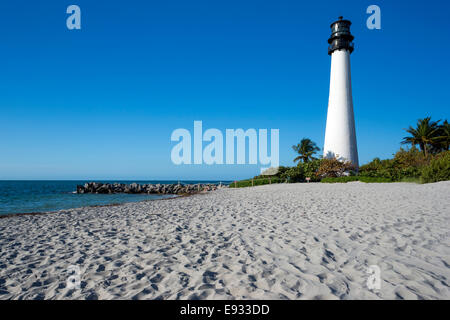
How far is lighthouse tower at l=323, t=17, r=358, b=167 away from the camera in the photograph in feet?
87.6

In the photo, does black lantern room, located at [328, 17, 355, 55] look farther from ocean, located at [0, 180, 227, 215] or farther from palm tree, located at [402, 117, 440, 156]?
ocean, located at [0, 180, 227, 215]

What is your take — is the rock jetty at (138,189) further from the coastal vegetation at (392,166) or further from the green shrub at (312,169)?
the green shrub at (312,169)

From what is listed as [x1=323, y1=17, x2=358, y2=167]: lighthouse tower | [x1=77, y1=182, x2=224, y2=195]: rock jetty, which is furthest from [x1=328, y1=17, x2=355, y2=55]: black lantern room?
[x1=77, y1=182, x2=224, y2=195]: rock jetty

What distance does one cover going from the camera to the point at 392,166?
894 inches

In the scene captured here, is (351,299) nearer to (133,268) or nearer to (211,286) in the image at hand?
(211,286)

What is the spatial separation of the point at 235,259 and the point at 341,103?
27.9 m

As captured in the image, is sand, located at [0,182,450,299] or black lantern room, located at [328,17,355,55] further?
black lantern room, located at [328,17,355,55]

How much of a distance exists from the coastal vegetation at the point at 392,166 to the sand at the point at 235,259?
13520 millimetres

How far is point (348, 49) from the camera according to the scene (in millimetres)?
28266

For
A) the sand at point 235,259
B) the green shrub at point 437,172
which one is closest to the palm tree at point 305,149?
the green shrub at point 437,172

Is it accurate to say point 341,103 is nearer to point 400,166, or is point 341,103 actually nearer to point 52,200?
point 400,166

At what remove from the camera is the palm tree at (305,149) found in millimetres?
39334
